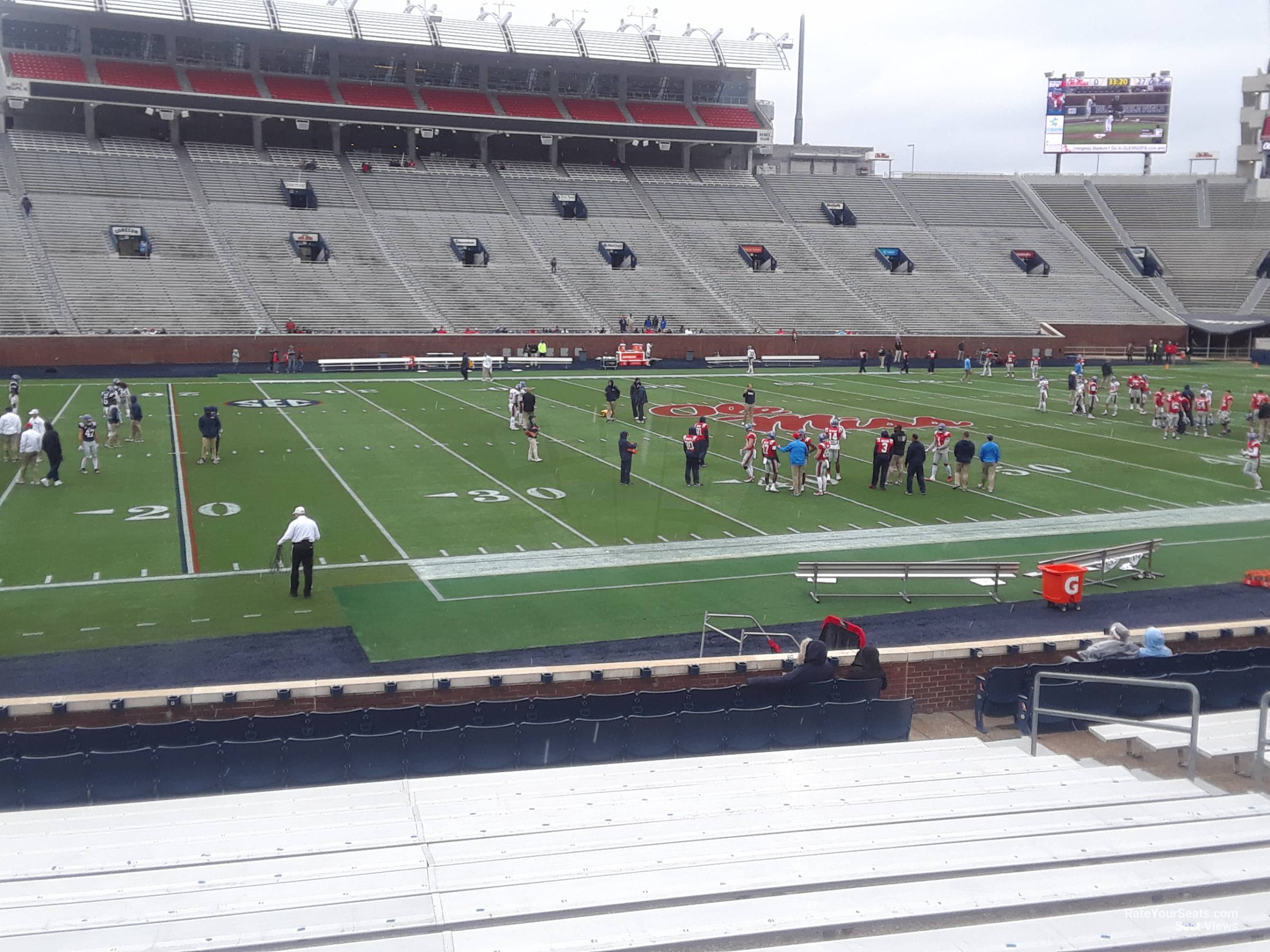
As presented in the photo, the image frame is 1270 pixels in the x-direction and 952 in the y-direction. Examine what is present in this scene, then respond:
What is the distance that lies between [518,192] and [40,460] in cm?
4121

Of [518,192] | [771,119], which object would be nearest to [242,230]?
[518,192]

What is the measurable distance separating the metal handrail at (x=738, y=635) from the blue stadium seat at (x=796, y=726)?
9.49ft

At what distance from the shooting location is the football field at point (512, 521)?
15039mm

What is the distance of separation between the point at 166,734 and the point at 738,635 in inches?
290

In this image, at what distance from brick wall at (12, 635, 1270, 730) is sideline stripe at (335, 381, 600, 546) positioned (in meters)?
7.58

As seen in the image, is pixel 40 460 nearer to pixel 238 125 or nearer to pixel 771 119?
pixel 238 125

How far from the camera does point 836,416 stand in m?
33.6

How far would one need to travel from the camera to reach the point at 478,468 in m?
24.9

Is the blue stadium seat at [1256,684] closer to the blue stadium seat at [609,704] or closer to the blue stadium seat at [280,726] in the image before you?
the blue stadium seat at [609,704]

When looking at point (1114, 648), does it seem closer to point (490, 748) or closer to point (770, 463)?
point (490, 748)

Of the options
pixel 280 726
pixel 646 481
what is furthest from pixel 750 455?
pixel 280 726

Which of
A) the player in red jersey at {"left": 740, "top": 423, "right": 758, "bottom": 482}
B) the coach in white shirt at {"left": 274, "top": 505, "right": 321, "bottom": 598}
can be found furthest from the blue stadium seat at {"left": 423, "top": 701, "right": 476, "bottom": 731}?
the player in red jersey at {"left": 740, "top": 423, "right": 758, "bottom": 482}

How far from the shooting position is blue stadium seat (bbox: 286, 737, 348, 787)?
9.05 meters

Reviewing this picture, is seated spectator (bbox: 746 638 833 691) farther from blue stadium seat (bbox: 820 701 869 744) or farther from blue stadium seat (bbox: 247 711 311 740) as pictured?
blue stadium seat (bbox: 247 711 311 740)
